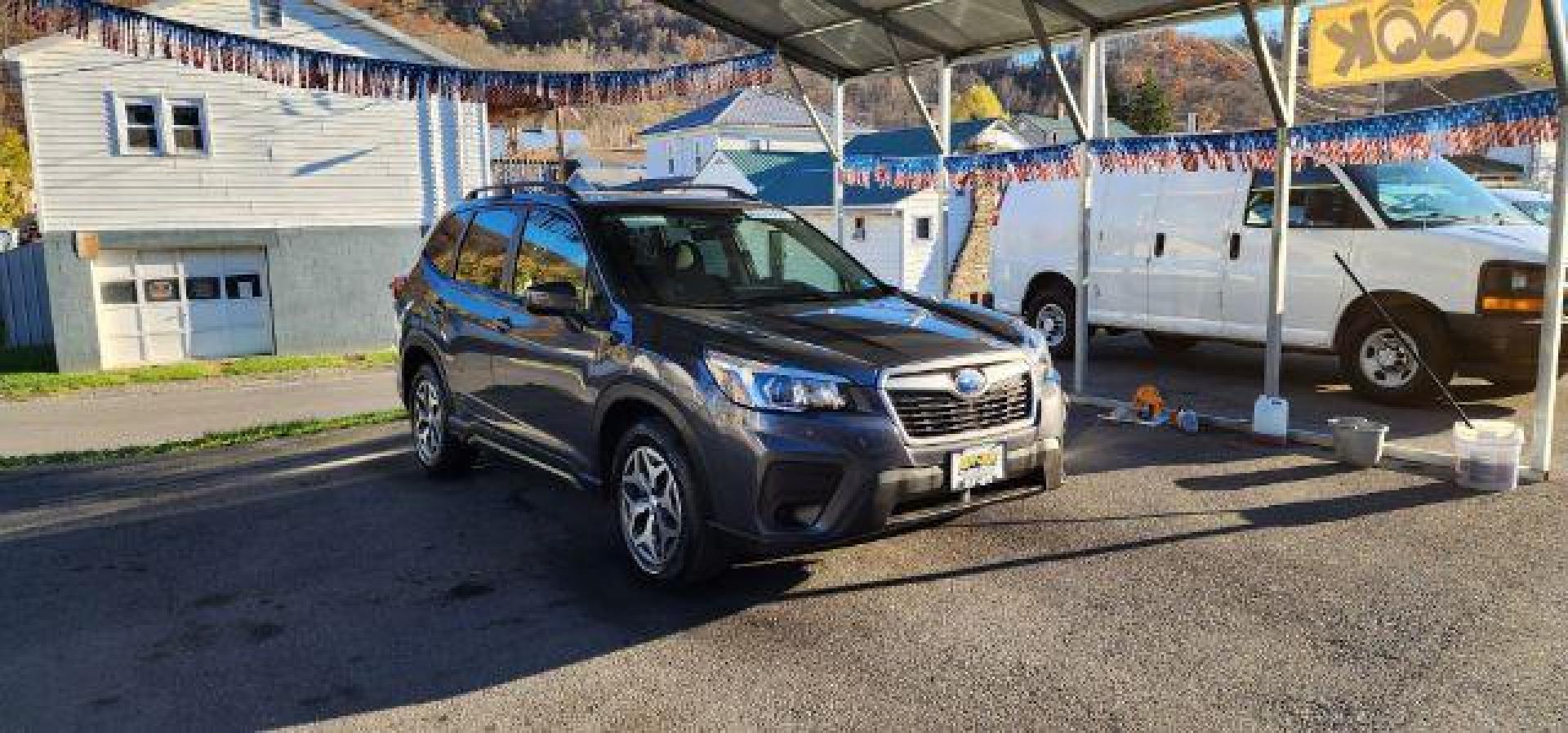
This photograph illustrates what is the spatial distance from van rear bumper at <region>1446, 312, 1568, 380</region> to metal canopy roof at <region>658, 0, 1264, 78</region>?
3.12m

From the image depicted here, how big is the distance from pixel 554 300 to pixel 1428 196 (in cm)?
759

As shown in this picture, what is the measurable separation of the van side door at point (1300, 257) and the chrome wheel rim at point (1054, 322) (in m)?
2.08

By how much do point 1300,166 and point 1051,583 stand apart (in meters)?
5.99

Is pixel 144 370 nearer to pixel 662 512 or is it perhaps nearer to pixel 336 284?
pixel 336 284

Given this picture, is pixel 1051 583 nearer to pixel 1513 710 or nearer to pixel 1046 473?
pixel 1046 473

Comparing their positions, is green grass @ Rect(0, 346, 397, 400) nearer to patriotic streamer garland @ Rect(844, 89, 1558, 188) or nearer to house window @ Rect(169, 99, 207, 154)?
house window @ Rect(169, 99, 207, 154)

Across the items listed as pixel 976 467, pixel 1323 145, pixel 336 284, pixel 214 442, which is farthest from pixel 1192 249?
pixel 336 284

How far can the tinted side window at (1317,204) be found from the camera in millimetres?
9094

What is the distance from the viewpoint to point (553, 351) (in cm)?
552

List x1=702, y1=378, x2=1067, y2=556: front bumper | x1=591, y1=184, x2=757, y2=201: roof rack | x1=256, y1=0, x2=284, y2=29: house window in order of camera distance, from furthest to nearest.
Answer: x1=256, y1=0, x2=284, y2=29: house window
x1=591, y1=184, x2=757, y2=201: roof rack
x1=702, y1=378, x2=1067, y2=556: front bumper

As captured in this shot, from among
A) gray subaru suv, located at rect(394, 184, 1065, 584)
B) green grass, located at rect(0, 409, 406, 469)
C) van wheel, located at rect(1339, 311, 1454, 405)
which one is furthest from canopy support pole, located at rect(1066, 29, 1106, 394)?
green grass, located at rect(0, 409, 406, 469)

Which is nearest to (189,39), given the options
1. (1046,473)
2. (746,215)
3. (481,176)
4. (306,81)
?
(306,81)

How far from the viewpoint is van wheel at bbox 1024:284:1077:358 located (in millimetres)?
11844

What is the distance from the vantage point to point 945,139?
10578 mm
